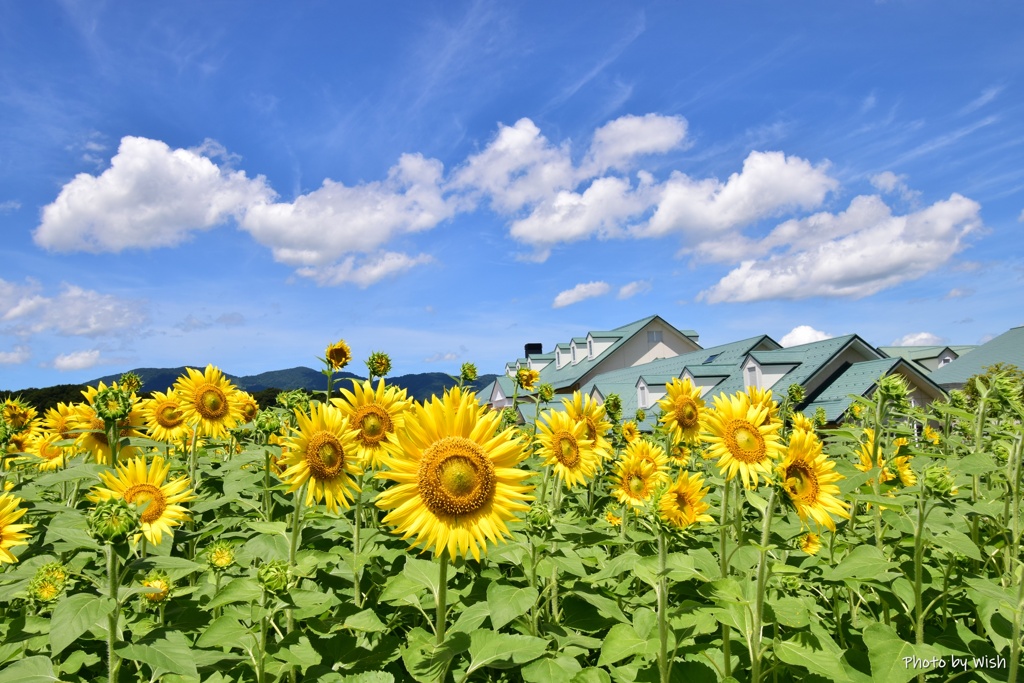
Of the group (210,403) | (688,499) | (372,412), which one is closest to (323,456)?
(372,412)

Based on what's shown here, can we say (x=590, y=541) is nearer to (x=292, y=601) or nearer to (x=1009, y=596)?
(x=292, y=601)

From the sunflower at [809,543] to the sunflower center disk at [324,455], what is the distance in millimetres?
3259

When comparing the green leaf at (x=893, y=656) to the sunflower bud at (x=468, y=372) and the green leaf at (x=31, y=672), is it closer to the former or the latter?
the green leaf at (x=31, y=672)

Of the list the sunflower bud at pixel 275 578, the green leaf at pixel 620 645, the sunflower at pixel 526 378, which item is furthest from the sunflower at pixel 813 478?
the sunflower at pixel 526 378

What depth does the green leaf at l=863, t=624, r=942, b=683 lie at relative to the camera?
241 centimetres

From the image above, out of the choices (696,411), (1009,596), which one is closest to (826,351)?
(696,411)

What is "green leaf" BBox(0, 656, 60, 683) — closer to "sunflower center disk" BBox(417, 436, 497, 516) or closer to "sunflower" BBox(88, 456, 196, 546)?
"sunflower" BBox(88, 456, 196, 546)

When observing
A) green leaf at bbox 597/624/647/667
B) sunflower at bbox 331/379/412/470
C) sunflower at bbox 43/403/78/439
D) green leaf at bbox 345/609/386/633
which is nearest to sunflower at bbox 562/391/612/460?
sunflower at bbox 331/379/412/470

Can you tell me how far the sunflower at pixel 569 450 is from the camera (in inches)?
179

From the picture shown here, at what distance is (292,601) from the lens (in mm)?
2484

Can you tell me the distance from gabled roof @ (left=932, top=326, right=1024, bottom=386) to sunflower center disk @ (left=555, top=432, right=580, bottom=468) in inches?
1663

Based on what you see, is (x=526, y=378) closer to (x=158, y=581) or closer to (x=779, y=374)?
(x=158, y=581)

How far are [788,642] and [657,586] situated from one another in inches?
24.2

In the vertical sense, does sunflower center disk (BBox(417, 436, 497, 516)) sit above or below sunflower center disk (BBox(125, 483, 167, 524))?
above
